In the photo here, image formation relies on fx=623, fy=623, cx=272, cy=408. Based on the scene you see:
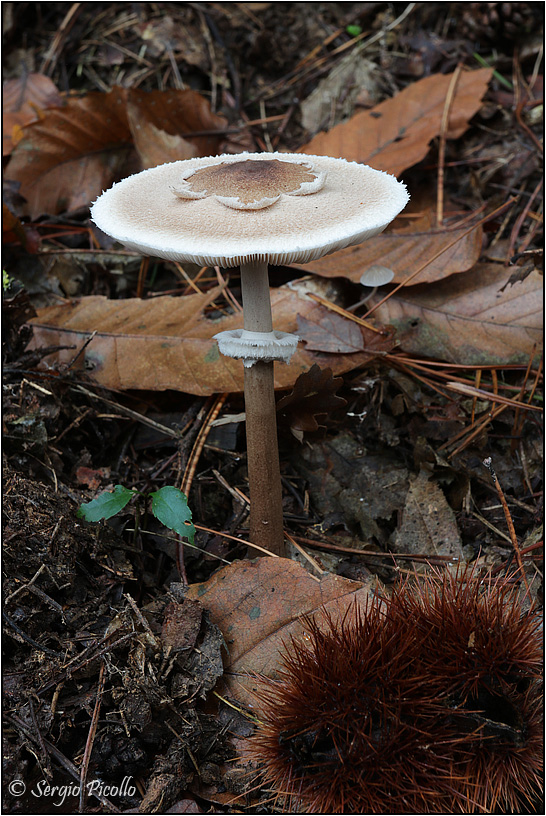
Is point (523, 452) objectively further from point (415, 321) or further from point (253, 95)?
point (253, 95)

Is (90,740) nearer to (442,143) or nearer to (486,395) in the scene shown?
(486,395)

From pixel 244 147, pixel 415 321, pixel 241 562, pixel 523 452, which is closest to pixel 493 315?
pixel 415 321

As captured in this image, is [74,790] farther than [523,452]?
No

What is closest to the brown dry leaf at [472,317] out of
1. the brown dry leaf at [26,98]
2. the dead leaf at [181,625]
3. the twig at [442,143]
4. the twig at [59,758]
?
the twig at [442,143]

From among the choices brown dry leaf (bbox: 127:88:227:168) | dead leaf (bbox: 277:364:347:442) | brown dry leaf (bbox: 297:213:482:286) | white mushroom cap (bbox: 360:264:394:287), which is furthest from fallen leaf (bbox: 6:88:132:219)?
dead leaf (bbox: 277:364:347:442)

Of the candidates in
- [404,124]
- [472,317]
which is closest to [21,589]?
[472,317]
